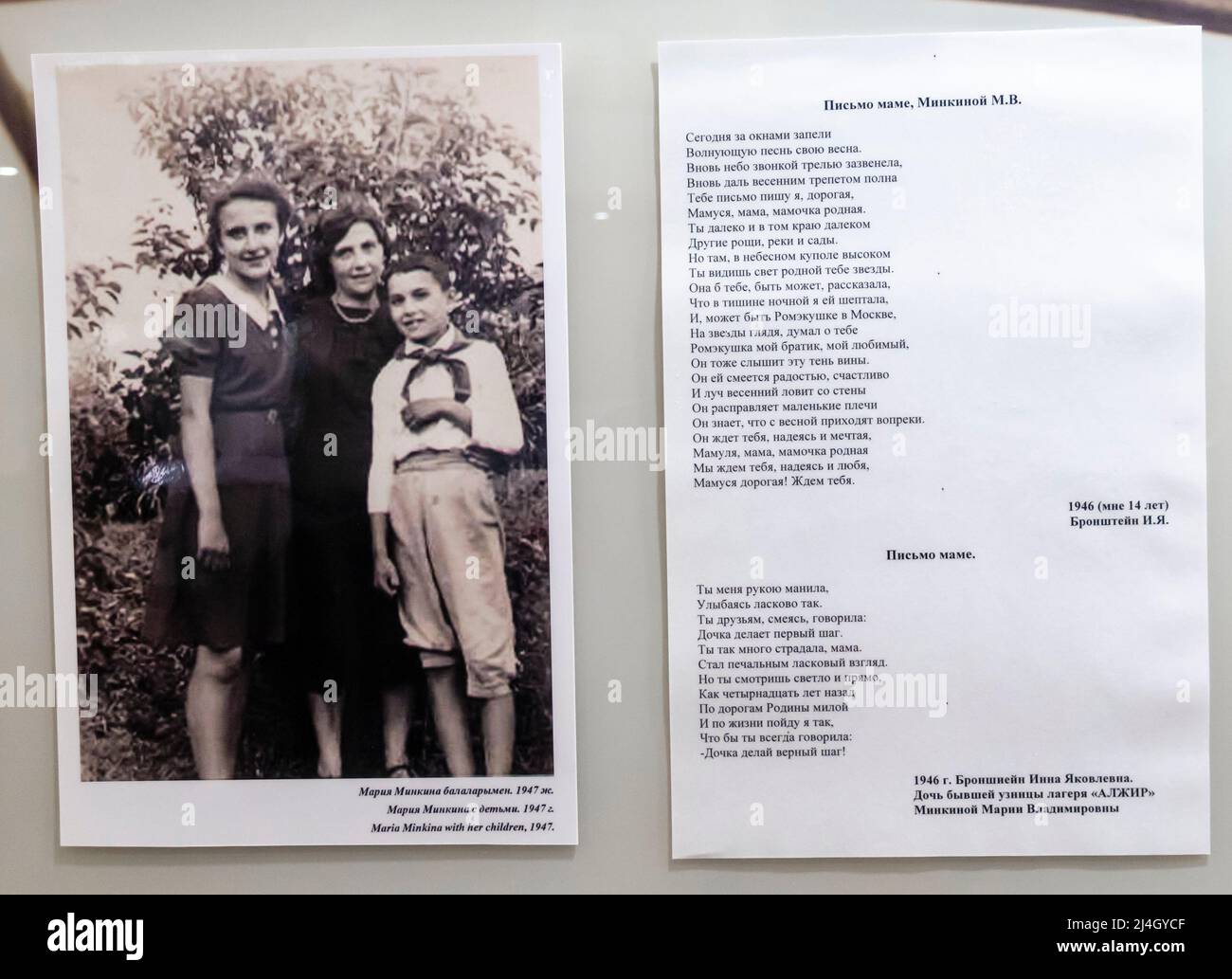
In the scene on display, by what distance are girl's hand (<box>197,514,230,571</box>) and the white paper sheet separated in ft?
1.51

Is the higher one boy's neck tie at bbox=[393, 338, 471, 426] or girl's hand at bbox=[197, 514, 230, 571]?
boy's neck tie at bbox=[393, 338, 471, 426]

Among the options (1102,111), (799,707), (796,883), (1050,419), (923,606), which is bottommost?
(796,883)

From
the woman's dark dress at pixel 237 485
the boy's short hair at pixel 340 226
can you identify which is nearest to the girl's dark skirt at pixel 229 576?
the woman's dark dress at pixel 237 485

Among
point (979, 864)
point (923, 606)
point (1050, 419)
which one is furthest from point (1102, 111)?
point (979, 864)

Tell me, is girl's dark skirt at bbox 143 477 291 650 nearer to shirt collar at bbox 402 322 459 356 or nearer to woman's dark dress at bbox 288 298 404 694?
woman's dark dress at bbox 288 298 404 694

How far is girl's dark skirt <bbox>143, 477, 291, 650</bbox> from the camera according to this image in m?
0.85

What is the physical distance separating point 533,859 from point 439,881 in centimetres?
10

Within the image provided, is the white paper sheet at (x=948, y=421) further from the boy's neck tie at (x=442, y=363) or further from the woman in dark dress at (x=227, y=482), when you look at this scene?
the woman in dark dress at (x=227, y=482)

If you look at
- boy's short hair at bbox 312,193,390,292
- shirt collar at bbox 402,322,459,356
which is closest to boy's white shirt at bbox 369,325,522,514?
shirt collar at bbox 402,322,459,356

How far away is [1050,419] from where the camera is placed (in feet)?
2.77

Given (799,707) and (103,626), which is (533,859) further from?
(103,626)

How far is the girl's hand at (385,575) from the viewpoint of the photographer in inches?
33.5

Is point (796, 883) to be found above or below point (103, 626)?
→ below

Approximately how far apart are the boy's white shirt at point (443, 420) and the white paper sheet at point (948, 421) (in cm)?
17
